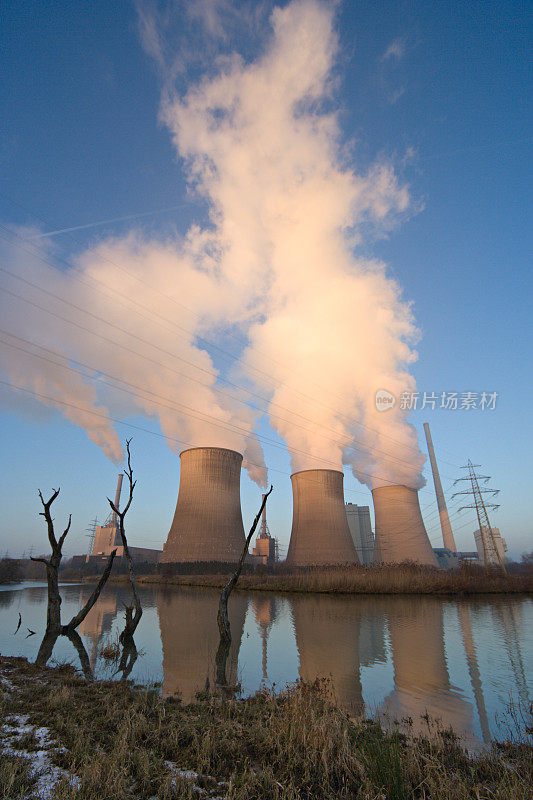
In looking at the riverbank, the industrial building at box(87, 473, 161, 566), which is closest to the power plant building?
the industrial building at box(87, 473, 161, 566)

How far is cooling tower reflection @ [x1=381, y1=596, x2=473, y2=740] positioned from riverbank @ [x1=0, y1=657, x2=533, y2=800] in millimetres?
713

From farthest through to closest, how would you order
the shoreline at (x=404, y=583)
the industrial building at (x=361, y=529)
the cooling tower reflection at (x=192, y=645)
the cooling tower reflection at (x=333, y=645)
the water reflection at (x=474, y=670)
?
the industrial building at (x=361, y=529), the shoreline at (x=404, y=583), the cooling tower reflection at (x=192, y=645), the cooling tower reflection at (x=333, y=645), the water reflection at (x=474, y=670)

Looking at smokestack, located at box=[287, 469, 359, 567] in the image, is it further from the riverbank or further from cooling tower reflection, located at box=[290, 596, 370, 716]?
the riverbank

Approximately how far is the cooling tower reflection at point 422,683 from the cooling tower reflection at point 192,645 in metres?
2.61

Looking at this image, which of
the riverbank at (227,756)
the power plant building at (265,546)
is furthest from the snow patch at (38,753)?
the power plant building at (265,546)

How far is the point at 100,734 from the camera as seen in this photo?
3646 mm

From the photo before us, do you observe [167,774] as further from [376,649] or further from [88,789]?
[376,649]

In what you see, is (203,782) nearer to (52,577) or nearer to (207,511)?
(52,577)

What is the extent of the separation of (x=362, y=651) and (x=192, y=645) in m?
3.69

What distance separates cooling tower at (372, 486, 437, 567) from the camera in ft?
99.1

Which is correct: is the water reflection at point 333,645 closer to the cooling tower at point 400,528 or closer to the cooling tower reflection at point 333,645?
the cooling tower reflection at point 333,645

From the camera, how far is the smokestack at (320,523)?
89.8 feet

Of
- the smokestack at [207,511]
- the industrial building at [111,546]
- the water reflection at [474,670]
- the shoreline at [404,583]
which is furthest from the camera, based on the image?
the industrial building at [111,546]

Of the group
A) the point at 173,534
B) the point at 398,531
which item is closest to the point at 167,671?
the point at 173,534
